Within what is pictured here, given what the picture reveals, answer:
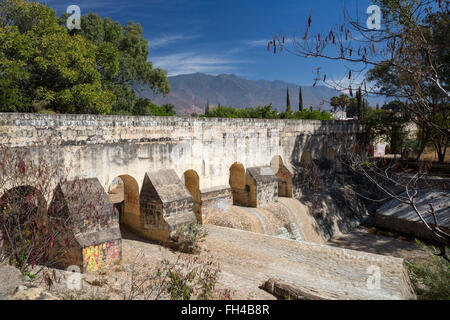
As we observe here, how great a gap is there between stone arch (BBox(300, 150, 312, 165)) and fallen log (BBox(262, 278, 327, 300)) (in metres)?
12.1

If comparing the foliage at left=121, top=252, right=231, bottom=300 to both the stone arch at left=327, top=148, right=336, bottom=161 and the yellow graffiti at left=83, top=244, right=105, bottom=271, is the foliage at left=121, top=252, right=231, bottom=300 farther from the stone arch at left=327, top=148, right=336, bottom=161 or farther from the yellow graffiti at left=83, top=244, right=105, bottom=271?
the stone arch at left=327, top=148, right=336, bottom=161

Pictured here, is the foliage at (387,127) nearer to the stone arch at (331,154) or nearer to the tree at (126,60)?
the stone arch at (331,154)

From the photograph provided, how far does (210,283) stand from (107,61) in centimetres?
1485

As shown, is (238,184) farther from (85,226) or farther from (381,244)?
(85,226)

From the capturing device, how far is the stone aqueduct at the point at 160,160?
8906 mm

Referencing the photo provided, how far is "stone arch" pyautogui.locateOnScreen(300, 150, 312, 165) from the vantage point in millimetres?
19339

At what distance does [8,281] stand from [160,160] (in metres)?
7.52

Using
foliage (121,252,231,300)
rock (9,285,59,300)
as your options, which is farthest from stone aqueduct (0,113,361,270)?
rock (9,285,59,300)

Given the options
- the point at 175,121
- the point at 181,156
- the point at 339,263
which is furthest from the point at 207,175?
the point at 339,263

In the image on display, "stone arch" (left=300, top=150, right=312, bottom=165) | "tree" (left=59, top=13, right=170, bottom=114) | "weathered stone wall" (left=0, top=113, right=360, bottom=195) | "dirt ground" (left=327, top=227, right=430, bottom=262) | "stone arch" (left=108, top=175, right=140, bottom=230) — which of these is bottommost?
"dirt ground" (left=327, top=227, right=430, bottom=262)

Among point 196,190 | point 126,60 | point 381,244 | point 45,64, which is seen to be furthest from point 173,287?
point 126,60

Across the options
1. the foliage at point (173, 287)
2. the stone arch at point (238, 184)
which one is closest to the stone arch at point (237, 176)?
the stone arch at point (238, 184)

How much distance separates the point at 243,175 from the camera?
50.8 feet
